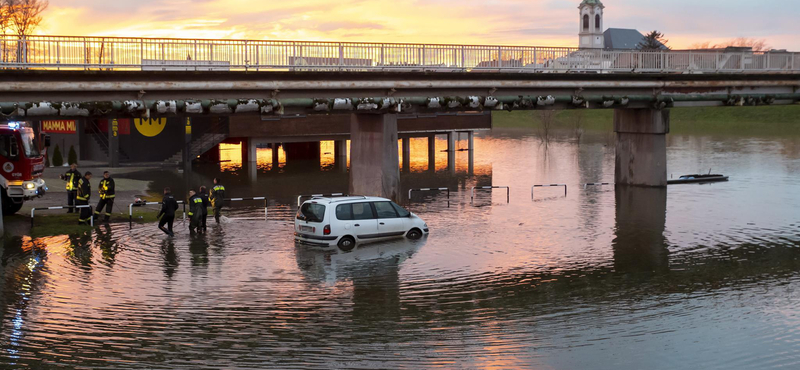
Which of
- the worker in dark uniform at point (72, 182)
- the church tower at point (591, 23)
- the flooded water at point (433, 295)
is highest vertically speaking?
the church tower at point (591, 23)

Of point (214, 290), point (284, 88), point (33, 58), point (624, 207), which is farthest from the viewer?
point (624, 207)

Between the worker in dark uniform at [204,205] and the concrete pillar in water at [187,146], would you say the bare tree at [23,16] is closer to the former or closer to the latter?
the concrete pillar in water at [187,146]

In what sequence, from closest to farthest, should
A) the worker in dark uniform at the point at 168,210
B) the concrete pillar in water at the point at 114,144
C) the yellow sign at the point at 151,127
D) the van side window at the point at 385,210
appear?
the van side window at the point at 385,210 < the worker in dark uniform at the point at 168,210 < the concrete pillar in water at the point at 114,144 < the yellow sign at the point at 151,127

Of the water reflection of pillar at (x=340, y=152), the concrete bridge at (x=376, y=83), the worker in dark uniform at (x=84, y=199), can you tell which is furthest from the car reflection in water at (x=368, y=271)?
the water reflection of pillar at (x=340, y=152)

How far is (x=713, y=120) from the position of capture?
115m

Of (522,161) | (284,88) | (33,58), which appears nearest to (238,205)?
(284,88)

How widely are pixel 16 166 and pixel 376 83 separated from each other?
40.9ft

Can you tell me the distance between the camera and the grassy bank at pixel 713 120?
9981 cm

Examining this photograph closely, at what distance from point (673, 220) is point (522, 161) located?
102 ft

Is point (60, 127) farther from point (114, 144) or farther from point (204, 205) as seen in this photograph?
point (204, 205)

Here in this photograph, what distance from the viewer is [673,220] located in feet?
100

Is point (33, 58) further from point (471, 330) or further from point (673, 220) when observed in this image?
point (673, 220)

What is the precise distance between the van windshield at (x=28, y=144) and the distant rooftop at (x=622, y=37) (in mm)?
130756

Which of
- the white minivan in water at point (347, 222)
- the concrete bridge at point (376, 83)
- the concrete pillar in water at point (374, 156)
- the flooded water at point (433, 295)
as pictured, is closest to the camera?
the flooded water at point (433, 295)
